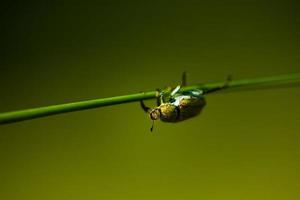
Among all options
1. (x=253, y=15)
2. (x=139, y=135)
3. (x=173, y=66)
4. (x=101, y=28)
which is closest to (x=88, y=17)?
(x=101, y=28)

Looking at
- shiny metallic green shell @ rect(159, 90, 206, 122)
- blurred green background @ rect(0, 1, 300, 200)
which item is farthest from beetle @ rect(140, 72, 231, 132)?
blurred green background @ rect(0, 1, 300, 200)

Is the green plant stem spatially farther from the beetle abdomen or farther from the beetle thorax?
the beetle thorax

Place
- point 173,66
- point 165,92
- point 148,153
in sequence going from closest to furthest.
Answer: point 165,92 → point 148,153 → point 173,66

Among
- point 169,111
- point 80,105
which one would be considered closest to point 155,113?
point 169,111

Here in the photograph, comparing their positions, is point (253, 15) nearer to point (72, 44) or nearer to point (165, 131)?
point (165, 131)

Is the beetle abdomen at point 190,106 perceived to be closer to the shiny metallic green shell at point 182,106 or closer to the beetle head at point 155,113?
the shiny metallic green shell at point 182,106

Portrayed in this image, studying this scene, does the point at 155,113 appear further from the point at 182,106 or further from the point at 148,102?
the point at 148,102
